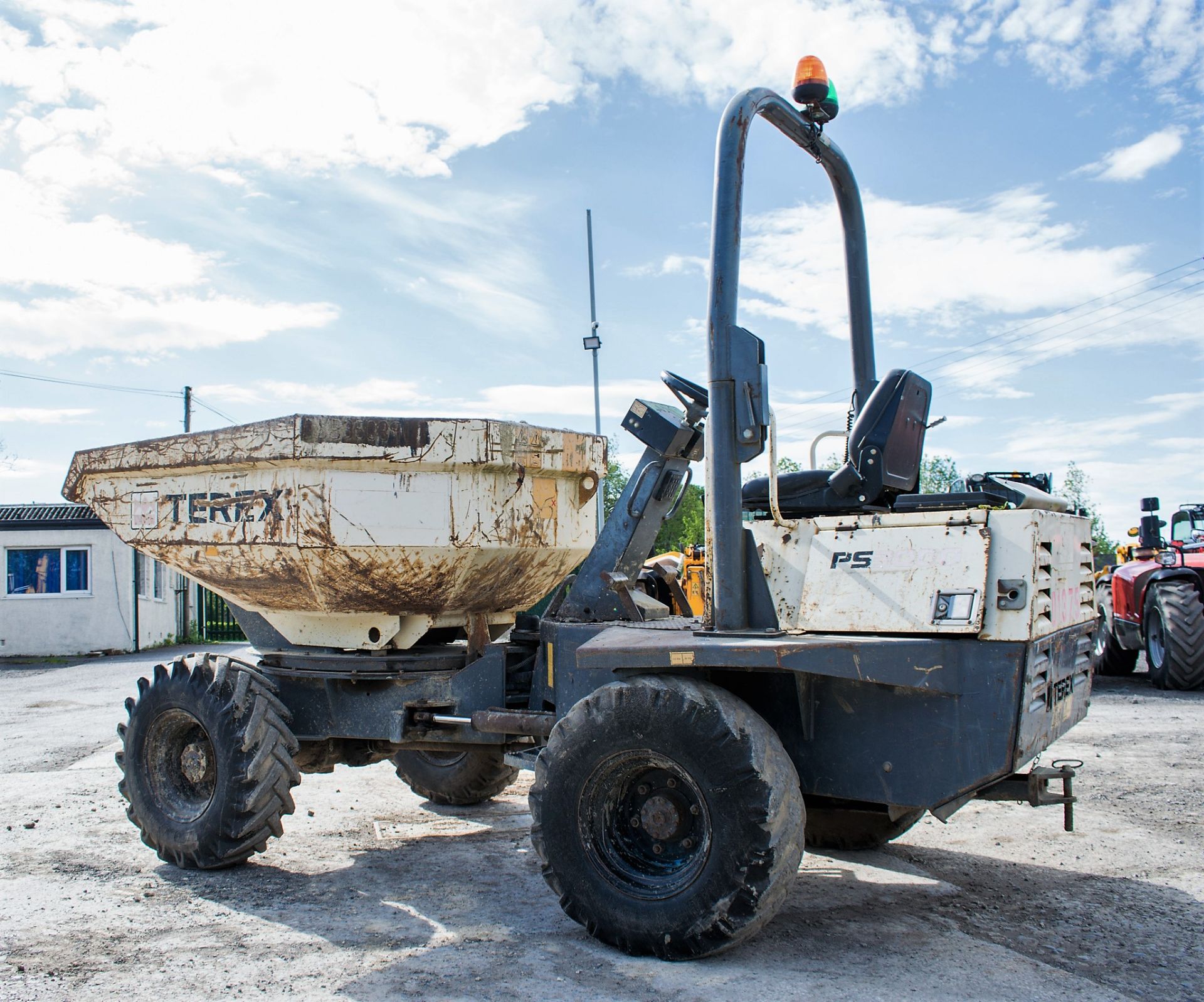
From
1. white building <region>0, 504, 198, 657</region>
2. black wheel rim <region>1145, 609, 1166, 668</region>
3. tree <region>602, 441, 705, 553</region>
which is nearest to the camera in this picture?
black wheel rim <region>1145, 609, 1166, 668</region>

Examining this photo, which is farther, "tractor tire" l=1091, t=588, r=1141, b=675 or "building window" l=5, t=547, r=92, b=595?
"building window" l=5, t=547, r=92, b=595

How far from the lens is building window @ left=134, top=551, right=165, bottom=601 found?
69.8ft

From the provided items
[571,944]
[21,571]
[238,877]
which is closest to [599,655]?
[571,944]

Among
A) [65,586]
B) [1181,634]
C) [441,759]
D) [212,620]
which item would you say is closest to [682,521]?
[212,620]

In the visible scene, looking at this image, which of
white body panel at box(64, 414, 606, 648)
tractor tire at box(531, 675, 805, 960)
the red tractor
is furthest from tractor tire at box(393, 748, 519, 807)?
the red tractor

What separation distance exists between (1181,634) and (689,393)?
923cm

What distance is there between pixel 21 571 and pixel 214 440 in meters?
17.7

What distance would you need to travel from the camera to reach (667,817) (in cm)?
418

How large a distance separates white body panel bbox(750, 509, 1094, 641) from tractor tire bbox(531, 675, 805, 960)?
0.52 meters

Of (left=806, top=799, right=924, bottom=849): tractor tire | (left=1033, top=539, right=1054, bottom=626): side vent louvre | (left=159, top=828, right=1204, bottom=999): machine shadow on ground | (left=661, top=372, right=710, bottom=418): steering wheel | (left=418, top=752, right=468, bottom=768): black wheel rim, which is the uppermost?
(left=661, top=372, right=710, bottom=418): steering wheel

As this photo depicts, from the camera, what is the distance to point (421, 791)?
6.92 m

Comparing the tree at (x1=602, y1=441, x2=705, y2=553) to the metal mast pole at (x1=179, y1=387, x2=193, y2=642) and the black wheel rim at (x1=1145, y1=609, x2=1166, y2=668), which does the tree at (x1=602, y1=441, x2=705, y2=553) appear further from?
the black wheel rim at (x1=1145, y1=609, x2=1166, y2=668)

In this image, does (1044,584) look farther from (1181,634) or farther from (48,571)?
(48,571)

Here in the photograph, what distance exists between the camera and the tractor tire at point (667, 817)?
12.7 feet
